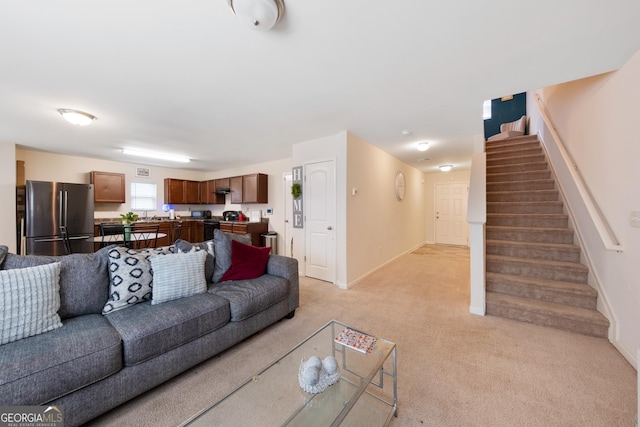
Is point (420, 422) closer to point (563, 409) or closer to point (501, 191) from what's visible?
point (563, 409)

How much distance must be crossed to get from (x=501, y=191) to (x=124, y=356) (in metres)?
5.12

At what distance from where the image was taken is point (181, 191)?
6.45 m

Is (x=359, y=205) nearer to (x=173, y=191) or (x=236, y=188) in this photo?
(x=236, y=188)

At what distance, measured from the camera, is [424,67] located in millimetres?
1940

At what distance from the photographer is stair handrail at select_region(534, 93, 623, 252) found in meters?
2.04

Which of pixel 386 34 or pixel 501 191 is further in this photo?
pixel 501 191

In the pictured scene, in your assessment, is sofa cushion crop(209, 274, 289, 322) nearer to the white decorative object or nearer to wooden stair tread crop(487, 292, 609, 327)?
the white decorative object

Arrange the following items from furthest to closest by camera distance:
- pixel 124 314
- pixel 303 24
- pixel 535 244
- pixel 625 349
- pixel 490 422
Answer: pixel 535 244
pixel 625 349
pixel 124 314
pixel 303 24
pixel 490 422

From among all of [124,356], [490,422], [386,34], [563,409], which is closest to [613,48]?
[386,34]

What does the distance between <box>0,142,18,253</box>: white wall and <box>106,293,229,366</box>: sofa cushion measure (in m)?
4.23

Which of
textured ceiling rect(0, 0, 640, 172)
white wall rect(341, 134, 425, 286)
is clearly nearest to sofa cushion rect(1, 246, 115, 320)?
textured ceiling rect(0, 0, 640, 172)

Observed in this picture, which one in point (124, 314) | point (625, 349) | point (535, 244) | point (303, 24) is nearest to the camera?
point (303, 24)

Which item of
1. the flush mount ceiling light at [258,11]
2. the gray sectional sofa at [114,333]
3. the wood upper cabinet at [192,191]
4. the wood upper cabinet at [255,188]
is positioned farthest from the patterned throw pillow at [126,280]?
the wood upper cabinet at [192,191]

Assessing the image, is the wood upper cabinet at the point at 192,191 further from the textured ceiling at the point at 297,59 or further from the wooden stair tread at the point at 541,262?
the wooden stair tread at the point at 541,262
